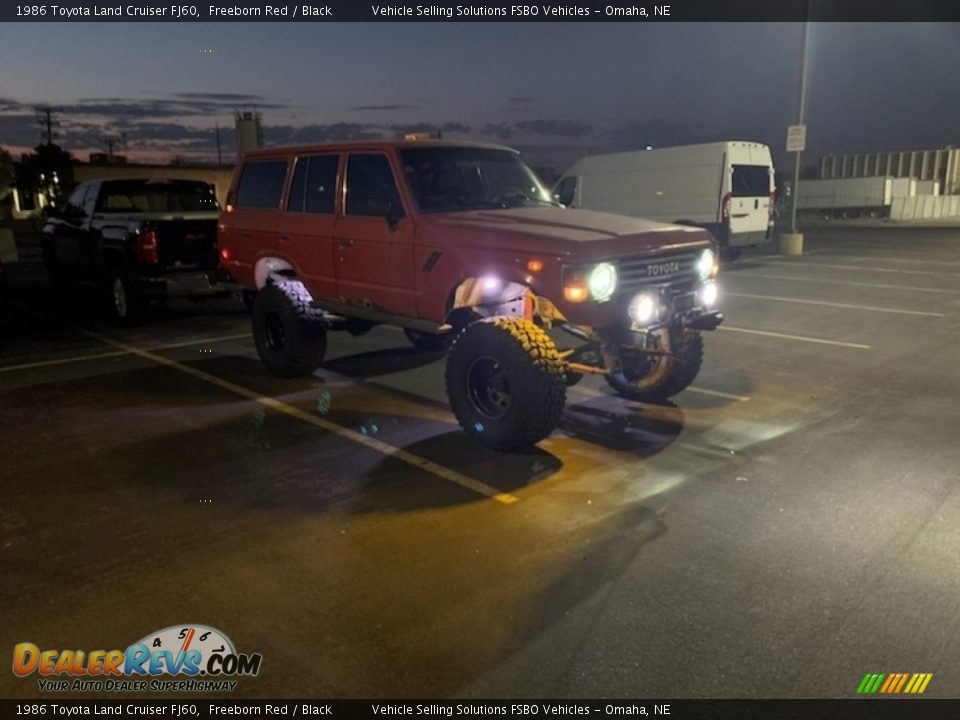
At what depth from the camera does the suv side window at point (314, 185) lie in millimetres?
6914

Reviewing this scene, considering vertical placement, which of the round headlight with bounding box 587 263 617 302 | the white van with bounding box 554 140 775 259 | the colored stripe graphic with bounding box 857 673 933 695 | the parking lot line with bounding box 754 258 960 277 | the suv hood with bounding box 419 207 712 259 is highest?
the white van with bounding box 554 140 775 259

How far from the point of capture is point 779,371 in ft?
25.5

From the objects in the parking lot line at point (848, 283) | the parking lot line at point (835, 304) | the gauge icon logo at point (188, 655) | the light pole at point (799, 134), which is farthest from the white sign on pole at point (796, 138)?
the gauge icon logo at point (188, 655)

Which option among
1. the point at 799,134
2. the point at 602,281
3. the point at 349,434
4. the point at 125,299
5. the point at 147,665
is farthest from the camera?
the point at 799,134

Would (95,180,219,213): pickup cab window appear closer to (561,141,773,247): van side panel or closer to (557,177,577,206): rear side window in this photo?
(561,141,773,247): van side panel

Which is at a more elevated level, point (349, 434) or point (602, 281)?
point (602, 281)

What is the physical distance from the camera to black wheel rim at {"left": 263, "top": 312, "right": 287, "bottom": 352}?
770 cm

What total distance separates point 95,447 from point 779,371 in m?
6.48

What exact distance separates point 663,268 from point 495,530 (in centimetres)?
253

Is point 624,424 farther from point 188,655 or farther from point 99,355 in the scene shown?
point 99,355

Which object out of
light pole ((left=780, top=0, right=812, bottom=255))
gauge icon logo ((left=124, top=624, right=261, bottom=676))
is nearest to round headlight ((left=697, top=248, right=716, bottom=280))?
gauge icon logo ((left=124, top=624, right=261, bottom=676))

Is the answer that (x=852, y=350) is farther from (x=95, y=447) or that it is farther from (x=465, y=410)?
(x=95, y=447)

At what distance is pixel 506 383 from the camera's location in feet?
18.1

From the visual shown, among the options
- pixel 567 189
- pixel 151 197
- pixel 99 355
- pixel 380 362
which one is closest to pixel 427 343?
pixel 380 362
